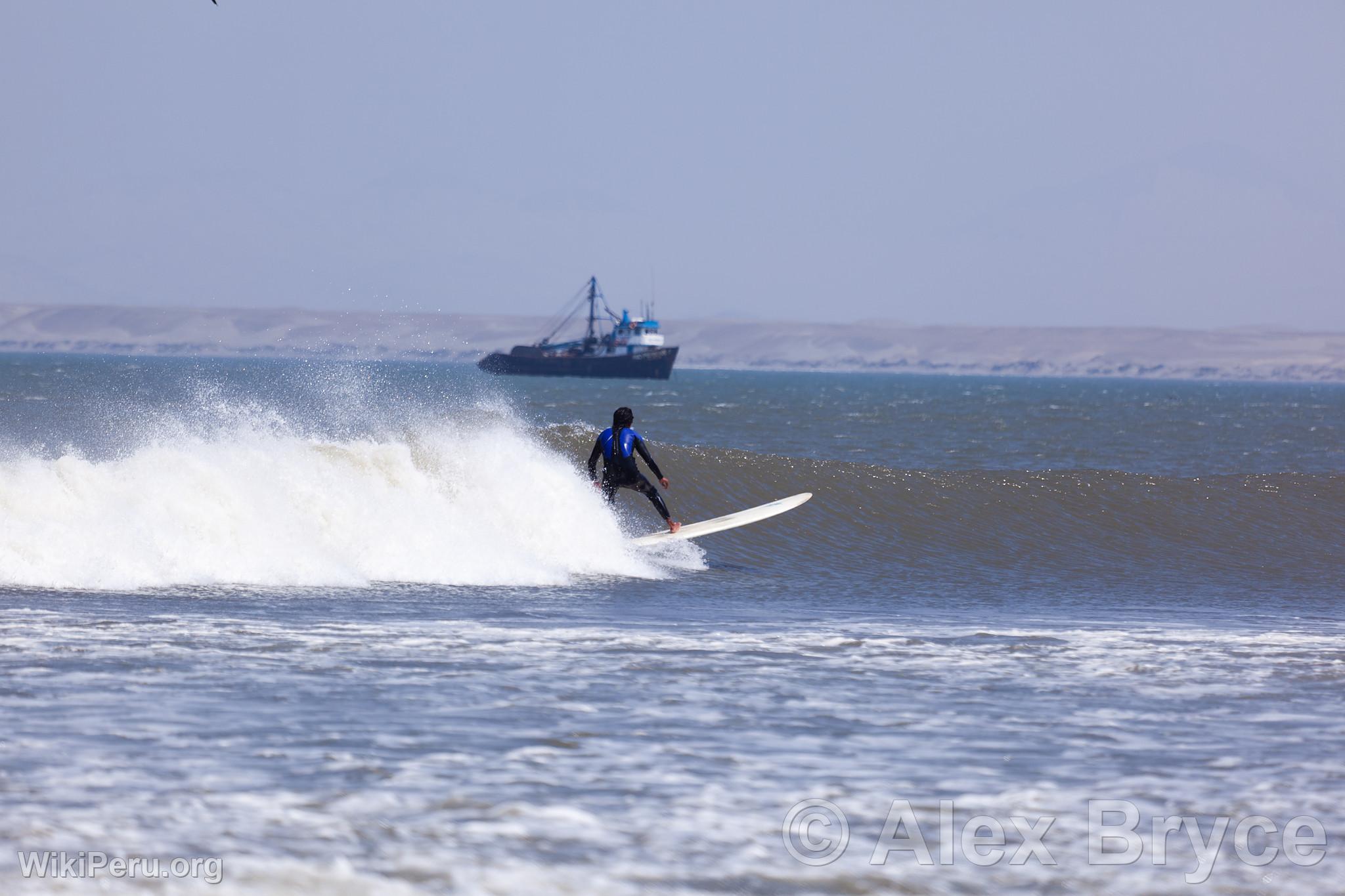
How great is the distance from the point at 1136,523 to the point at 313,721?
1748 centimetres

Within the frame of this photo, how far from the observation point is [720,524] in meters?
17.1

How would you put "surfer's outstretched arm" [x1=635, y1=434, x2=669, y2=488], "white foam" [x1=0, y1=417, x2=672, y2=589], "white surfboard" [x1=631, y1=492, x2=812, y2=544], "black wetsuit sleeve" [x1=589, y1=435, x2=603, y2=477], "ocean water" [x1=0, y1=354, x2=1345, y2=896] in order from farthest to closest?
"white surfboard" [x1=631, y1=492, x2=812, y2=544] → "black wetsuit sleeve" [x1=589, y1=435, x2=603, y2=477] → "surfer's outstretched arm" [x1=635, y1=434, x2=669, y2=488] → "white foam" [x1=0, y1=417, x2=672, y2=589] → "ocean water" [x1=0, y1=354, x2=1345, y2=896]

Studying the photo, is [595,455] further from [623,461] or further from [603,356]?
[603,356]

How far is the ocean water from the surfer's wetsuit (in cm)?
55

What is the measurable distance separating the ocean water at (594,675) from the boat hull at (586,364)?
13564cm

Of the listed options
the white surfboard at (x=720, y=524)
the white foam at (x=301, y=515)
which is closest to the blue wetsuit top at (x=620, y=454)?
the white foam at (x=301, y=515)

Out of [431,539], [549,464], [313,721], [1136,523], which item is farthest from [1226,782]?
[1136,523]

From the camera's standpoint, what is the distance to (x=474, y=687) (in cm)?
805

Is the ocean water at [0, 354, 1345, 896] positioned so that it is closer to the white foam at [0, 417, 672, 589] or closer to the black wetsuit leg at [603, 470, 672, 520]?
the white foam at [0, 417, 672, 589]

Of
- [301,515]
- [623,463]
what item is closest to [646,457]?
[623,463]

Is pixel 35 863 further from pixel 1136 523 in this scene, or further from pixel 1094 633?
pixel 1136 523

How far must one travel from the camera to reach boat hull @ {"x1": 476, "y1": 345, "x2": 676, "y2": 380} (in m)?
158

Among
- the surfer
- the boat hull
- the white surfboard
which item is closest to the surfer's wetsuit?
the surfer

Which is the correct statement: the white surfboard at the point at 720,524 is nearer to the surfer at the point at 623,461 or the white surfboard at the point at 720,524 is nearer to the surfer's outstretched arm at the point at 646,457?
the surfer at the point at 623,461
